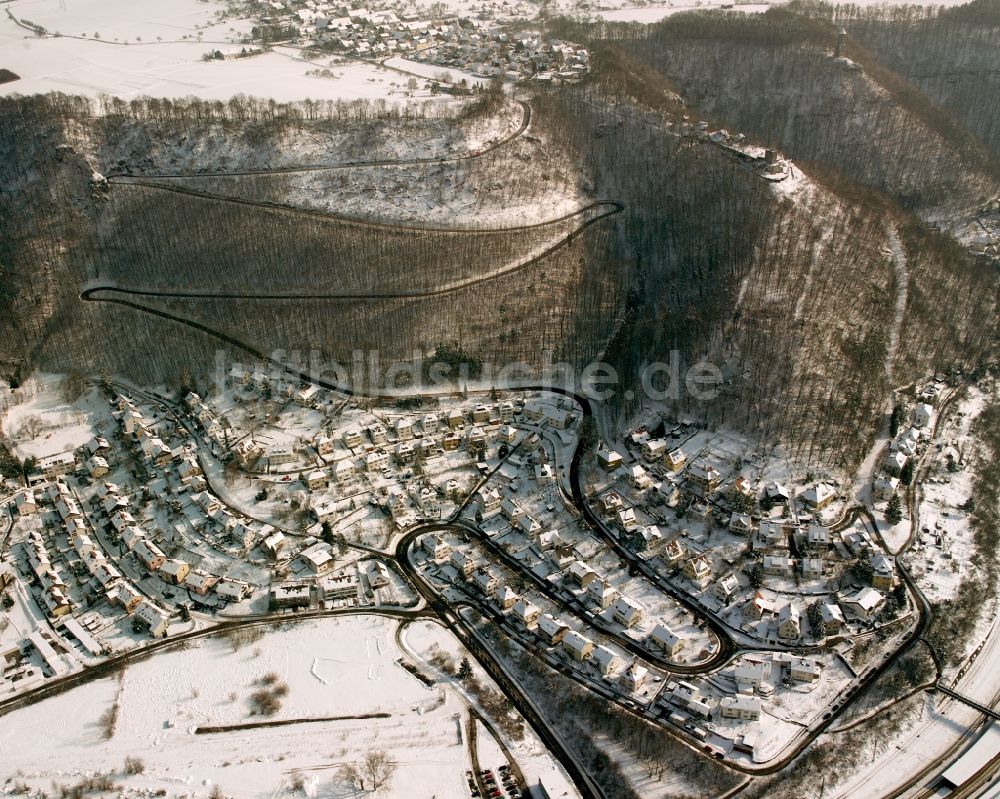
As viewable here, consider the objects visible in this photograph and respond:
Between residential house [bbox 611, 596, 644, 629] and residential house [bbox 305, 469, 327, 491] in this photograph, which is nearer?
residential house [bbox 611, 596, 644, 629]

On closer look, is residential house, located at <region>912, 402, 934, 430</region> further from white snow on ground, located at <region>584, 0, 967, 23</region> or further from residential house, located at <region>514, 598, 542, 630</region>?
white snow on ground, located at <region>584, 0, 967, 23</region>

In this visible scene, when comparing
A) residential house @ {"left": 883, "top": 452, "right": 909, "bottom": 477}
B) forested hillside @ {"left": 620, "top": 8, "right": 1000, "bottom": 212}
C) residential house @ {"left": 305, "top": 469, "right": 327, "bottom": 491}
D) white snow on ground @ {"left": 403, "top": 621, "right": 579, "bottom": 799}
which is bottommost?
white snow on ground @ {"left": 403, "top": 621, "right": 579, "bottom": 799}

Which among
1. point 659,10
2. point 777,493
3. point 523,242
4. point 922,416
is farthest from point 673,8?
point 777,493

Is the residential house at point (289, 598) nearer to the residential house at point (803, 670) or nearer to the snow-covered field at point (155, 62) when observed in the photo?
the residential house at point (803, 670)

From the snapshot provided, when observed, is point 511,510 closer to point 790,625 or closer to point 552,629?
point 552,629

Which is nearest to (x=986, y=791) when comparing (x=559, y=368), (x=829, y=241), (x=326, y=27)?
(x=559, y=368)

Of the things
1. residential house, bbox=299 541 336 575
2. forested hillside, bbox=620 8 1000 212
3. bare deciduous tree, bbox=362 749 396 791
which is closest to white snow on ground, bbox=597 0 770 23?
forested hillside, bbox=620 8 1000 212

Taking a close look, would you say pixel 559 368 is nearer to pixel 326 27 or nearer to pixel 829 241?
pixel 829 241
